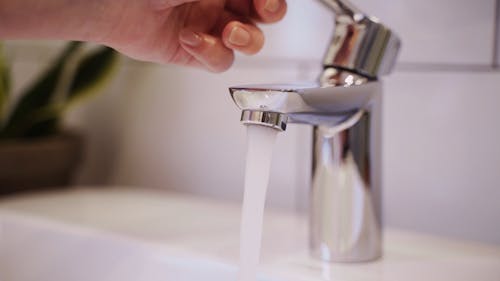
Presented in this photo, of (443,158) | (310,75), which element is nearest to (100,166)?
(310,75)

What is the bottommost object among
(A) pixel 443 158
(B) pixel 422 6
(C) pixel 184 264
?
(C) pixel 184 264

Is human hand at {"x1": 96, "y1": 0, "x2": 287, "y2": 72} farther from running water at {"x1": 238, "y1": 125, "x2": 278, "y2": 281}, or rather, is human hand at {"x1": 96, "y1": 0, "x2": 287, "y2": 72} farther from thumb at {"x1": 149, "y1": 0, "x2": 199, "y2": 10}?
running water at {"x1": 238, "y1": 125, "x2": 278, "y2": 281}

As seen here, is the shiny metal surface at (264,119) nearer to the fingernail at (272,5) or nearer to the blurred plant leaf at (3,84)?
the fingernail at (272,5)

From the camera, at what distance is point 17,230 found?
0.60 metres

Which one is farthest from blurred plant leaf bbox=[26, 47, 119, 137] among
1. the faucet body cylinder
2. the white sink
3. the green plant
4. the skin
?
the faucet body cylinder

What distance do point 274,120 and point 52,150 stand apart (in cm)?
39

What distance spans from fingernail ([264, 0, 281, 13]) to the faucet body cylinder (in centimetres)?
10

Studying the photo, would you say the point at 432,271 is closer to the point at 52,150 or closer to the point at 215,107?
the point at 215,107

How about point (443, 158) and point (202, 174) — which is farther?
point (202, 174)

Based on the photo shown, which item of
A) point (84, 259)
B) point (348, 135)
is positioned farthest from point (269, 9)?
point (84, 259)

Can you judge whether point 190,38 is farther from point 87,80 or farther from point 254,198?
point 87,80

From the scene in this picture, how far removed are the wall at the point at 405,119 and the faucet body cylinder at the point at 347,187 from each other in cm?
10

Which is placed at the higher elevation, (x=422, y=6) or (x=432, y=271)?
(x=422, y=6)

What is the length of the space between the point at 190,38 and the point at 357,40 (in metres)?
0.13
